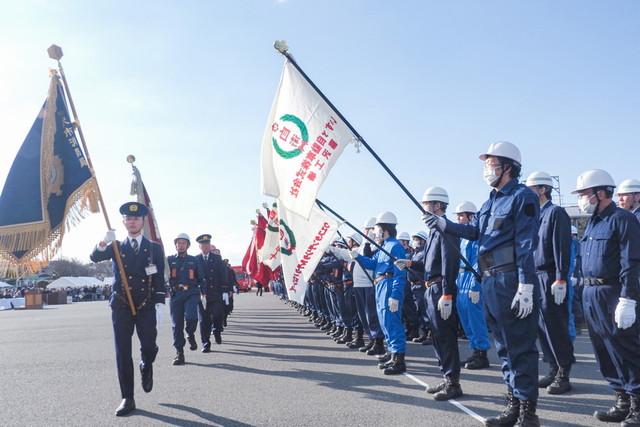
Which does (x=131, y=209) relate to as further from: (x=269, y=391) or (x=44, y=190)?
(x=269, y=391)

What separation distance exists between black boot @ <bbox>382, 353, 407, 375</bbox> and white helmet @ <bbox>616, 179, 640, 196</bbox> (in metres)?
3.37

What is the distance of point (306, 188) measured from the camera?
6.18 m

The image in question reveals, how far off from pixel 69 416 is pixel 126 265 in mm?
1609

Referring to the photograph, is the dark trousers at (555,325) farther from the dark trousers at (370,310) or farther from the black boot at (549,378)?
the dark trousers at (370,310)

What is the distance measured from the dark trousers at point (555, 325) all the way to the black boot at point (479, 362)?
4.68 feet

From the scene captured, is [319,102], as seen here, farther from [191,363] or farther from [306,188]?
[191,363]

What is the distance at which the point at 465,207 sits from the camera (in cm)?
966

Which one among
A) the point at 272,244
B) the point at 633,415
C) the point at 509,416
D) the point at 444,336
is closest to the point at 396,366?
the point at 444,336

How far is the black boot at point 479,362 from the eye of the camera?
284 inches

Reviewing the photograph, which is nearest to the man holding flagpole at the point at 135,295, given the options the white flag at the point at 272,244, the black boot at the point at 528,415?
the black boot at the point at 528,415

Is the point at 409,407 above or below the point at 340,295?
below

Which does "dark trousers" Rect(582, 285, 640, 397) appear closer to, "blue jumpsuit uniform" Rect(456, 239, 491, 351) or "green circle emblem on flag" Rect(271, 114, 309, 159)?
"blue jumpsuit uniform" Rect(456, 239, 491, 351)

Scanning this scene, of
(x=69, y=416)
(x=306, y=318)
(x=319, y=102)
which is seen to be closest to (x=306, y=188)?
(x=319, y=102)

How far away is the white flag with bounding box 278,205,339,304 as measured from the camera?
7.83 m
